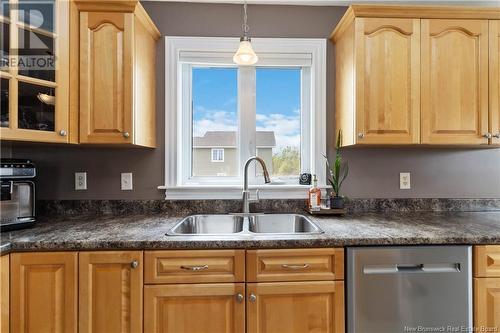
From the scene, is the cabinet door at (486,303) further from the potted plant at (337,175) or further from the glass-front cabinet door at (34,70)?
the glass-front cabinet door at (34,70)

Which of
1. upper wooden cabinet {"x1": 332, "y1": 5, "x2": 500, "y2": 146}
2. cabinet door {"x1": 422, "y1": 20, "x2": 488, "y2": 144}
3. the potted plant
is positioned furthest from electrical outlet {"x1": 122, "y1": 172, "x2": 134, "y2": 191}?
cabinet door {"x1": 422, "y1": 20, "x2": 488, "y2": 144}

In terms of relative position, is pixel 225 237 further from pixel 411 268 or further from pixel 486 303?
pixel 486 303

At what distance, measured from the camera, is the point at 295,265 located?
3.84ft

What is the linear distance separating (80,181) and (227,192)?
39.3 inches

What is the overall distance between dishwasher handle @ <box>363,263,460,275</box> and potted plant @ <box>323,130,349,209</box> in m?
0.52

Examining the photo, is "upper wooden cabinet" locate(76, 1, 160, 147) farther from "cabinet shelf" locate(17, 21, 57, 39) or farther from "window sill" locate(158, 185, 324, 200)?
"window sill" locate(158, 185, 324, 200)

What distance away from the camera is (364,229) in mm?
1316

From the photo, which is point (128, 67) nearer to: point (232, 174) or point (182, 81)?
point (182, 81)

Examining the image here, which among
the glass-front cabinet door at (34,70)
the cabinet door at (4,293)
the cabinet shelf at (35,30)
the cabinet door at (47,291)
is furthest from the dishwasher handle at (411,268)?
the cabinet shelf at (35,30)

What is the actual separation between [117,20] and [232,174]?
1.17 metres

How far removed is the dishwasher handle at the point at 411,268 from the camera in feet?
3.84

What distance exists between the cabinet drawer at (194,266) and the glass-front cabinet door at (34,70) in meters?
0.87

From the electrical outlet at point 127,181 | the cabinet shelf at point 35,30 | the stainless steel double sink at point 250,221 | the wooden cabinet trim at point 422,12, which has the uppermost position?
the wooden cabinet trim at point 422,12

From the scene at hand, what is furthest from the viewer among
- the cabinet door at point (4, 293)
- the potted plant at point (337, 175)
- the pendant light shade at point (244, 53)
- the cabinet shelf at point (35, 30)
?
the potted plant at point (337, 175)
